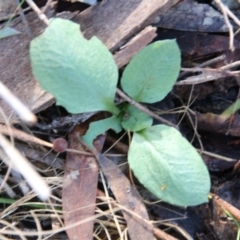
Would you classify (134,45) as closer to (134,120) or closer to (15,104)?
(134,120)

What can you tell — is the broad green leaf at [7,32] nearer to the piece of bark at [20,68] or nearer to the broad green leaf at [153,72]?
the piece of bark at [20,68]

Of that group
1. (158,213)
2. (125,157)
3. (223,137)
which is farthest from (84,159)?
(223,137)

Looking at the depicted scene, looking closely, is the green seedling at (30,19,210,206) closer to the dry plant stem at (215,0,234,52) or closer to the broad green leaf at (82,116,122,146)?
the broad green leaf at (82,116,122,146)

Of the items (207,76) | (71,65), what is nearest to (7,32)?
(71,65)

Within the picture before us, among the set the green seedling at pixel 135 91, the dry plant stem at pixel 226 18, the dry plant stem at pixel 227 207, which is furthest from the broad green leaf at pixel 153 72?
the dry plant stem at pixel 227 207

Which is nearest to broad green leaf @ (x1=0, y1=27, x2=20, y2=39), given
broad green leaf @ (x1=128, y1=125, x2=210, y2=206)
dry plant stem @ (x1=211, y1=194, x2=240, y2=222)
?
broad green leaf @ (x1=128, y1=125, x2=210, y2=206)

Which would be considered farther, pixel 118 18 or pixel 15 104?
pixel 118 18

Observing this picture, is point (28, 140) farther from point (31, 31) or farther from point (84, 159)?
point (31, 31)
